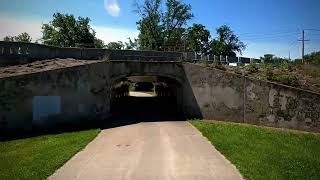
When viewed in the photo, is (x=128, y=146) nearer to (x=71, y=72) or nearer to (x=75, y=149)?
(x=75, y=149)

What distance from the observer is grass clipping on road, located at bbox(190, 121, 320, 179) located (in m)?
13.7

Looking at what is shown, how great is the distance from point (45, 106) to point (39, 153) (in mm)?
7073

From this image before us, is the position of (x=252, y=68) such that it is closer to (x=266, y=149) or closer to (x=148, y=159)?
(x=266, y=149)

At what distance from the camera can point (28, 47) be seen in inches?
1030

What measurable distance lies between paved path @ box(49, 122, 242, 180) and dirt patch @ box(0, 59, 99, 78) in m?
5.67

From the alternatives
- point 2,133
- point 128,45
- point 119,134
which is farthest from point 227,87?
point 128,45

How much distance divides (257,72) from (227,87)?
12.1 ft

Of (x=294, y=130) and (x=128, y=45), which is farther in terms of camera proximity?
(x=128, y=45)

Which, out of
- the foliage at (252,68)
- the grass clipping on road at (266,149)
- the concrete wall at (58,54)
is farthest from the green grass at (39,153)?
the foliage at (252,68)

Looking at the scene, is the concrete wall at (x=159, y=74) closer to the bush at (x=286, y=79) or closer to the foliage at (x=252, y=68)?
the bush at (x=286, y=79)

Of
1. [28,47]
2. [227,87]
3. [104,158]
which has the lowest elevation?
[104,158]

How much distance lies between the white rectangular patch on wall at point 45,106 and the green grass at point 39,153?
→ 251 centimetres

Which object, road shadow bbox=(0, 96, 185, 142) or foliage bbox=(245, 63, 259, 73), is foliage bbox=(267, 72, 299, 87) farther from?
road shadow bbox=(0, 96, 185, 142)

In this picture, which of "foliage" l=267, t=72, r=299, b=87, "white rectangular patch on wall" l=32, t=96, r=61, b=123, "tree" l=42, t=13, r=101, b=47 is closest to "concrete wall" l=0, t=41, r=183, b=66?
"white rectangular patch on wall" l=32, t=96, r=61, b=123
